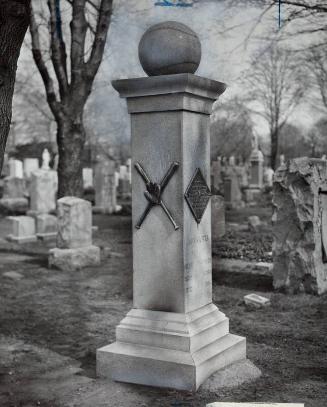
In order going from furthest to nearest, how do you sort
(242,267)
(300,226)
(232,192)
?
1. (232,192)
2. (242,267)
3. (300,226)

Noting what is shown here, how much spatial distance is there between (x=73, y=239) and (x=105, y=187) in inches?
408

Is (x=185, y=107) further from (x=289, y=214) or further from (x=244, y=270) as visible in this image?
(x=244, y=270)

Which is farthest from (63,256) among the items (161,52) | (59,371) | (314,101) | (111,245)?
(314,101)

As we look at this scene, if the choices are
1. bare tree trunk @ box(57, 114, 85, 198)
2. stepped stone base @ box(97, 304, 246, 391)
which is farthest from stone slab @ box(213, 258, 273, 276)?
stepped stone base @ box(97, 304, 246, 391)

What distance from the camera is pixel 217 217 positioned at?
536 inches

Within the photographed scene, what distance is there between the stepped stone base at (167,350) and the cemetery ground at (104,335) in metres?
0.10

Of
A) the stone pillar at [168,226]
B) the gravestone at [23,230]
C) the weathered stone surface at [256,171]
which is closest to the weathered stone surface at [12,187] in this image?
the gravestone at [23,230]

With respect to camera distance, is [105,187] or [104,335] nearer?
[104,335]

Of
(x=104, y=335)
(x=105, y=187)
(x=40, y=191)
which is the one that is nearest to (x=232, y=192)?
(x=105, y=187)

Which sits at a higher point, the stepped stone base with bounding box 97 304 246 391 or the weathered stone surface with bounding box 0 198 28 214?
the weathered stone surface with bounding box 0 198 28 214

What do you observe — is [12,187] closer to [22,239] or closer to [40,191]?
[40,191]

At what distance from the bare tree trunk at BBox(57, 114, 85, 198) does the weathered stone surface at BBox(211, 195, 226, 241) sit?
3202mm

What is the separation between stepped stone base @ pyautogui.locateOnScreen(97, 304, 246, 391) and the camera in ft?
14.4

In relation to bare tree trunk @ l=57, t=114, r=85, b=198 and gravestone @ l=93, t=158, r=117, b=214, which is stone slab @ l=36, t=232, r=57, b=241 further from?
gravestone @ l=93, t=158, r=117, b=214
